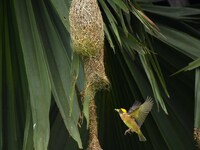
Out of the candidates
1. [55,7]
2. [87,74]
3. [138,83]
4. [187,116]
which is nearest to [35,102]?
[87,74]

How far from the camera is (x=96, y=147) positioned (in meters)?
1.34

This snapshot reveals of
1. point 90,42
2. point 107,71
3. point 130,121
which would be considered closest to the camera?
point 90,42

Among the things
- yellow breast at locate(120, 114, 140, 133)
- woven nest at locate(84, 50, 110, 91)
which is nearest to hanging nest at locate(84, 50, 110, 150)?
woven nest at locate(84, 50, 110, 91)

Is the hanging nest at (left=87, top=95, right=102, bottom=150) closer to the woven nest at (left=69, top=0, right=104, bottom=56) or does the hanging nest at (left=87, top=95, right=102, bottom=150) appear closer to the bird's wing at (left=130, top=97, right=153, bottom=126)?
the woven nest at (left=69, top=0, right=104, bottom=56)

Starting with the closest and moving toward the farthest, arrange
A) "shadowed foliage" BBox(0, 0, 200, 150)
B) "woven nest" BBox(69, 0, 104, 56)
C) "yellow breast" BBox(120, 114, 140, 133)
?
"woven nest" BBox(69, 0, 104, 56) → "shadowed foliage" BBox(0, 0, 200, 150) → "yellow breast" BBox(120, 114, 140, 133)

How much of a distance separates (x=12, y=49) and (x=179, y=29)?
27.6 inches

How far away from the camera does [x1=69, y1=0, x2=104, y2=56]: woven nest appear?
1333mm

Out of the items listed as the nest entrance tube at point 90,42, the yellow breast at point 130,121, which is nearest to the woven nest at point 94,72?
the nest entrance tube at point 90,42

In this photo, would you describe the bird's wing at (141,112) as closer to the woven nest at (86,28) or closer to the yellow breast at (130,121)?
the yellow breast at (130,121)

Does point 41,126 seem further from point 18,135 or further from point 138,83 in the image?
point 138,83

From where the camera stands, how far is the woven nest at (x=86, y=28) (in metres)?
1.33

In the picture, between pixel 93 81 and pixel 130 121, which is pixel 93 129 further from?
pixel 130 121

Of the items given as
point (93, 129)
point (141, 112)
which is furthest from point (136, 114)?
point (93, 129)

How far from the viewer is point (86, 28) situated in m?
1.34
